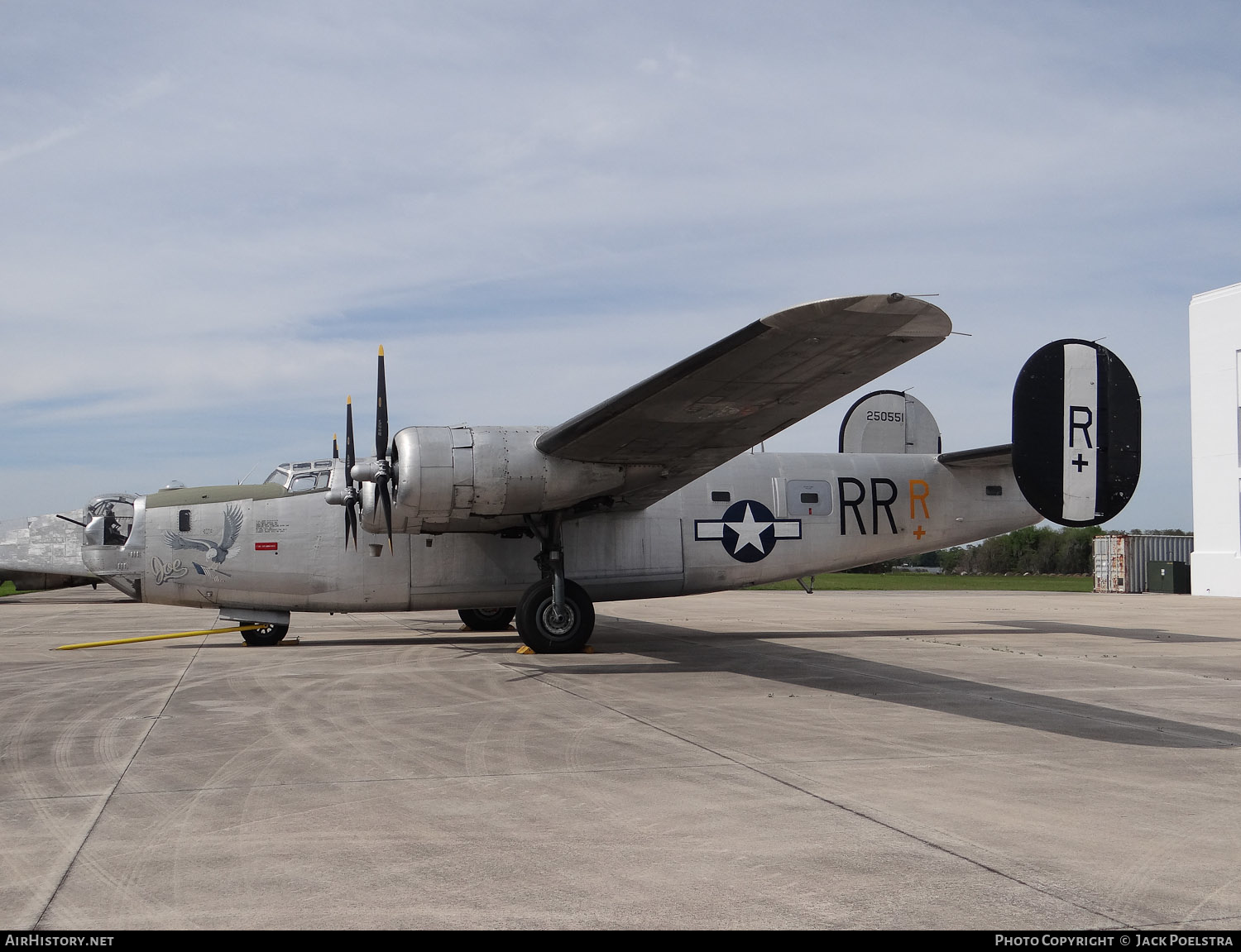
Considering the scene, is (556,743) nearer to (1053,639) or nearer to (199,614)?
(1053,639)

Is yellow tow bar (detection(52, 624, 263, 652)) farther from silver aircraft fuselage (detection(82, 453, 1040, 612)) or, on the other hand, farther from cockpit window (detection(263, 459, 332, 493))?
cockpit window (detection(263, 459, 332, 493))

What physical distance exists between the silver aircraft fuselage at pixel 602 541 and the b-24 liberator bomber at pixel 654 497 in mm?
27

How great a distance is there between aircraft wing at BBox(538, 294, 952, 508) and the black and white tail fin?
184 cm

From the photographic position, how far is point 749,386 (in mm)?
9977

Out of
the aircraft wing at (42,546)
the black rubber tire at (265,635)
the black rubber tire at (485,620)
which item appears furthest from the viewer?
the aircraft wing at (42,546)

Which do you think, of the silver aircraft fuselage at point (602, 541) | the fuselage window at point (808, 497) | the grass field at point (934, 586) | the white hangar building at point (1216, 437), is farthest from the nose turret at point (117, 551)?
the white hangar building at point (1216, 437)

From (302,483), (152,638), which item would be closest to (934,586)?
(152,638)

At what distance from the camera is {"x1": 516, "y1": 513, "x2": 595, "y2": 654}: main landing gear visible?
1283 cm

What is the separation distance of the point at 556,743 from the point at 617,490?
20.4 feet

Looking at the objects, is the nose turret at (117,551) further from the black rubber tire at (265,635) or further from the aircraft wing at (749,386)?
the aircraft wing at (749,386)

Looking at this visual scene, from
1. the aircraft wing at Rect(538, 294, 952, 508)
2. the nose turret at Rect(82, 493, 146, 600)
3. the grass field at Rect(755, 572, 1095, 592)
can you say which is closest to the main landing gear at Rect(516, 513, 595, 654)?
the aircraft wing at Rect(538, 294, 952, 508)

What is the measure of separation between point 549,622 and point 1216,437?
2999cm

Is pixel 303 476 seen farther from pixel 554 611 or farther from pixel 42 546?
pixel 42 546

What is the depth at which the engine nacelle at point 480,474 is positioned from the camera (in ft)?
38.5
